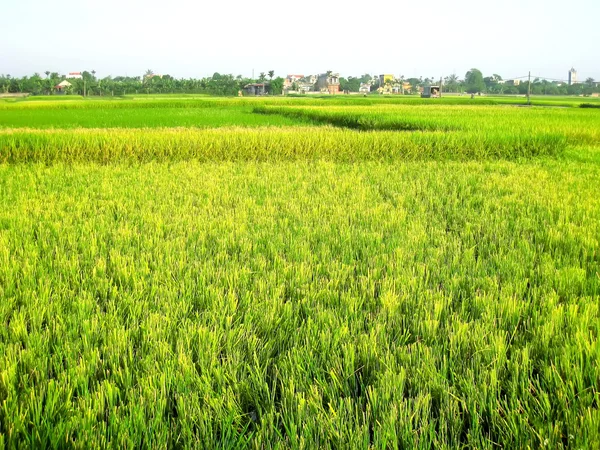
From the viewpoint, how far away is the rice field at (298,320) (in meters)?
1.40

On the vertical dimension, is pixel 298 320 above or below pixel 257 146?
below

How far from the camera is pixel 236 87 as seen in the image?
226 ft

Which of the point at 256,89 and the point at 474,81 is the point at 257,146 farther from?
the point at 474,81

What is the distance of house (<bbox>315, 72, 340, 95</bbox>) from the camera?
344ft

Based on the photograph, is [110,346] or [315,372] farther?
[110,346]

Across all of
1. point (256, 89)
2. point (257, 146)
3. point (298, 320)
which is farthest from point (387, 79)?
point (298, 320)

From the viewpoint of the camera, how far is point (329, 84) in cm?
10619

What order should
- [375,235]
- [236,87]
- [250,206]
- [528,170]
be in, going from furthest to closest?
[236,87] → [528,170] → [250,206] → [375,235]

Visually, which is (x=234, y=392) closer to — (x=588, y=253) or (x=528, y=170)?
(x=588, y=253)

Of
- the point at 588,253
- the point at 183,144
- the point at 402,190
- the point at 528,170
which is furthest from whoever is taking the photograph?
the point at 183,144

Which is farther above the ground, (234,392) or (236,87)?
(236,87)

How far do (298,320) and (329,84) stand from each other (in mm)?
108955

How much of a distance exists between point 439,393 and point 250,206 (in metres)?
3.40

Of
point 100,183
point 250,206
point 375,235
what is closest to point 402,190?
point 250,206
